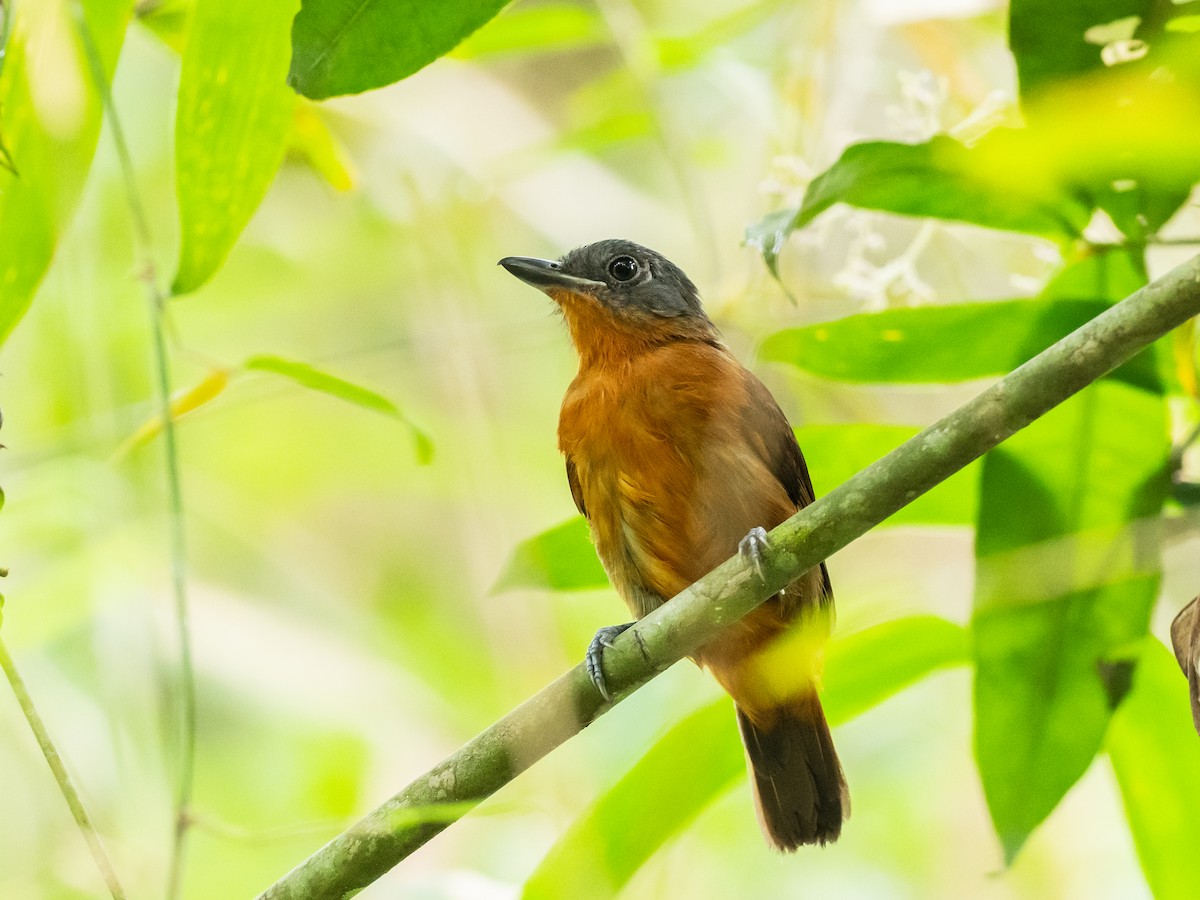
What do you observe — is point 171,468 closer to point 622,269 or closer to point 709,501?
point 709,501

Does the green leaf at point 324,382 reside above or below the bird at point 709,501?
above

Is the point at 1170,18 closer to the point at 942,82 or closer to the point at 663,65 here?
the point at 942,82

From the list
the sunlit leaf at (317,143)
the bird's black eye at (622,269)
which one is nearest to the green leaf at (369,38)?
the sunlit leaf at (317,143)

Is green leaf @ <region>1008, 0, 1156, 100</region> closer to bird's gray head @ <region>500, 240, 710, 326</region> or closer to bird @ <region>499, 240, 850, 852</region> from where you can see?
bird @ <region>499, 240, 850, 852</region>

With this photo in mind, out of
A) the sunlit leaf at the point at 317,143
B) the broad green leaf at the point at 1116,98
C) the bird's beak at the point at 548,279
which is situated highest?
the broad green leaf at the point at 1116,98

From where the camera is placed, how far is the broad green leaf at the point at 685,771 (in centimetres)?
169

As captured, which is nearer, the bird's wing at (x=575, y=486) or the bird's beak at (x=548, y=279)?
the bird's wing at (x=575, y=486)

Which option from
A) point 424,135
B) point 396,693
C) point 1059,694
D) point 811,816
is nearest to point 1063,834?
point 811,816

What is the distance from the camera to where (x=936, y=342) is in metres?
1.79

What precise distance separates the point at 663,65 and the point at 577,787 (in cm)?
175

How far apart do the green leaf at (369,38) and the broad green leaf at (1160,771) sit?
1248 mm

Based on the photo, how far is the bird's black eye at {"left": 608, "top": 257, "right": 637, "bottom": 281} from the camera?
295cm

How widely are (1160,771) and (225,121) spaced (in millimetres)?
1582

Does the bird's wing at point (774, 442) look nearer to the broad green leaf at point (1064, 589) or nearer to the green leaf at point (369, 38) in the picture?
the broad green leaf at point (1064, 589)
